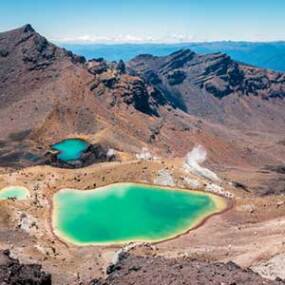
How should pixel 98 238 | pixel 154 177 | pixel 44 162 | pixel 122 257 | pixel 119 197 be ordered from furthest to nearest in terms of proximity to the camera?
pixel 44 162 < pixel 154 177 < pixel 119 197 < pixel 98 238 < pixel 122 257

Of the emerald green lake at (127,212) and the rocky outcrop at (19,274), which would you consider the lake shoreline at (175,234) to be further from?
the rocky outcrop at (19,274)

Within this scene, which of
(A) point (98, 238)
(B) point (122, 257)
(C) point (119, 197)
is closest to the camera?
(B) point (122, 257)

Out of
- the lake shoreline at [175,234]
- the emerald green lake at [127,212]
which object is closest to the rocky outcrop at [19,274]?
the lake shoreline at [175,234]

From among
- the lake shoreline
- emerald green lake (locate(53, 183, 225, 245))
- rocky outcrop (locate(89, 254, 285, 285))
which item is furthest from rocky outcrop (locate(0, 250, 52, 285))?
emerald green lake (locate(53, 183, 225, 245))

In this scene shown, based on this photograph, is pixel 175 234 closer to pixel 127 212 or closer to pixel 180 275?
pixel 127 212

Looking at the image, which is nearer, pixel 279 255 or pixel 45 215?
pixel 279 255

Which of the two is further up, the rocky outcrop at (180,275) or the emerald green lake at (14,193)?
the rocky outcrop at (180,275)

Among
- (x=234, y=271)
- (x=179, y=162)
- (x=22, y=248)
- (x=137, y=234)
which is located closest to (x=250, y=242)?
(x=137, y=234)

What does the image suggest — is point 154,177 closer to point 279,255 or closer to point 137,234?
point 137,234
